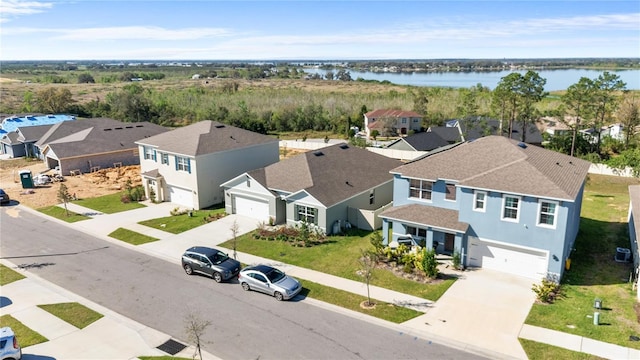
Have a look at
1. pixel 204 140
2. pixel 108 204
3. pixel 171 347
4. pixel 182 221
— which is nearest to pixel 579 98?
pixel 204 140

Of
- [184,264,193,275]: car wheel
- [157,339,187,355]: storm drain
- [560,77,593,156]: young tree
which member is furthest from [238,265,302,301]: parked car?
[560,77,593,156]: young tree

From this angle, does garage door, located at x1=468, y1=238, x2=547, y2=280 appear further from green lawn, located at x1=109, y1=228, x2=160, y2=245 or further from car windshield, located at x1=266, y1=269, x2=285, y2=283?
green lawn, located at x1=109, y1=228, x2=160, y2=245

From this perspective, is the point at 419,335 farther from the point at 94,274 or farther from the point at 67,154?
the point at 67,154

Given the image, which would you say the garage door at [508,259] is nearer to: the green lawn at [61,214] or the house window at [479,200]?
the house window at [479,200]

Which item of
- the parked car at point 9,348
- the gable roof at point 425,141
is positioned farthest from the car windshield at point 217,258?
the gable roof at point 425,141

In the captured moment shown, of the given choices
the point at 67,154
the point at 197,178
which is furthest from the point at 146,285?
the point at 67,154
